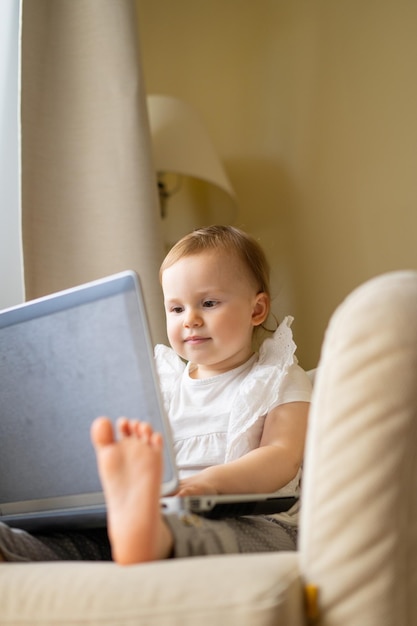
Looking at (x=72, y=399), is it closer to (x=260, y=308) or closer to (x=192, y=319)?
(x=192, y=319)

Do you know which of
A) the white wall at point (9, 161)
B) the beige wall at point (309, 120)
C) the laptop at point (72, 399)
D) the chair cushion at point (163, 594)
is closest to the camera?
the chair cushion at point (163, 594)

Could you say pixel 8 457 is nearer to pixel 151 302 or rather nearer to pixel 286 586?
pixel 286 586

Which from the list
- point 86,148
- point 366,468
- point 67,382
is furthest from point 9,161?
point 366,468

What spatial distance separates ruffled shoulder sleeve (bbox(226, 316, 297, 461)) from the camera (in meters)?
1.15

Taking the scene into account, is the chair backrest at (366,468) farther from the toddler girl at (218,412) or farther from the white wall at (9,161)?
the white wall at (9,161)

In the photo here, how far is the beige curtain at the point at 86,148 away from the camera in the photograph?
1.81 meters

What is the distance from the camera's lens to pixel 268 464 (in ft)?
3.51

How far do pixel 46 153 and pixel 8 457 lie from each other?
1.02 metres

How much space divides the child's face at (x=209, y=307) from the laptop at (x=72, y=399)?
12.2 inches

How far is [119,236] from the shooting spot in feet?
6.06

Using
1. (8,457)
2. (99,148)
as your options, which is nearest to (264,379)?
(8,457)

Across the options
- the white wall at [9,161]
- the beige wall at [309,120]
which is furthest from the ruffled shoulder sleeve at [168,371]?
the beige wall at [309,120]

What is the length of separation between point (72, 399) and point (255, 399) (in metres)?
0.35

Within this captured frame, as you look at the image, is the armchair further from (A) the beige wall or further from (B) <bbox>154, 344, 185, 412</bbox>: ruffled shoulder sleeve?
(A) the beige wall
